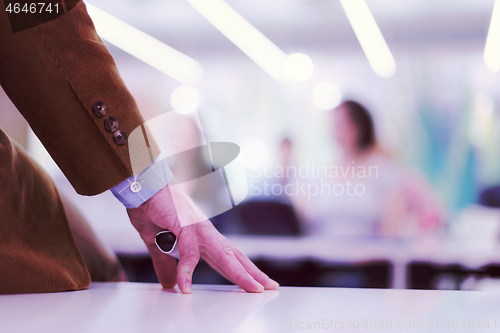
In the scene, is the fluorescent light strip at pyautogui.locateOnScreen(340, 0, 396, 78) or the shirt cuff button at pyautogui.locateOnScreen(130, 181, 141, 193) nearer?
the shirt cuff button at pyautogui.locateOnScreen(130, 181, 141, 193)

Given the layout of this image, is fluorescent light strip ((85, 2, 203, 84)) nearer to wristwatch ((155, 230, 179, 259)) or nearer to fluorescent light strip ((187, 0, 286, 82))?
fluorescent light strip ((187, 0, 286, 82))

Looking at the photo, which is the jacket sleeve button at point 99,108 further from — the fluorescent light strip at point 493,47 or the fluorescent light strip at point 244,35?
the fluorescent light strip at point 493,47

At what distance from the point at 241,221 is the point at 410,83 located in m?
0.82

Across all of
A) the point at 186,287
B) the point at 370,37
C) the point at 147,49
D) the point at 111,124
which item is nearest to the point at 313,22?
the point at 370,37

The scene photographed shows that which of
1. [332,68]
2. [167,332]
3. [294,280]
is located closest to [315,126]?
[332,68]

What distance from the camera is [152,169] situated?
0.76 meters

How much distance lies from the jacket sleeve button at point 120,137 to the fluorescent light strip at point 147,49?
72 cm

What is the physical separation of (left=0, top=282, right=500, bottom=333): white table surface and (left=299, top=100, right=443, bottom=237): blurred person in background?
458mm

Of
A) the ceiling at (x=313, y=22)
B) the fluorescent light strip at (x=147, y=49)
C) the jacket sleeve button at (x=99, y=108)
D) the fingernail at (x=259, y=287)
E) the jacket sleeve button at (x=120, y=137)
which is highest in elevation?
the ceiling at (x=313, y=22)

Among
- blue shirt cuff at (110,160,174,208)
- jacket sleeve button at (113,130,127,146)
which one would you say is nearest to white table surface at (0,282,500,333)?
blue shirt cuff at (110,160,174,208)

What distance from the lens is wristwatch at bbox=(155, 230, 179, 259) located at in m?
0.80

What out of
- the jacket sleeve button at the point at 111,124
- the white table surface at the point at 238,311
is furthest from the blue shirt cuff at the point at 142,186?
the white table surface at the point at 238,311

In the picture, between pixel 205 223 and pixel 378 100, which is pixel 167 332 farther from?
pixel 378 100

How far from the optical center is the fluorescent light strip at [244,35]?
137cm
